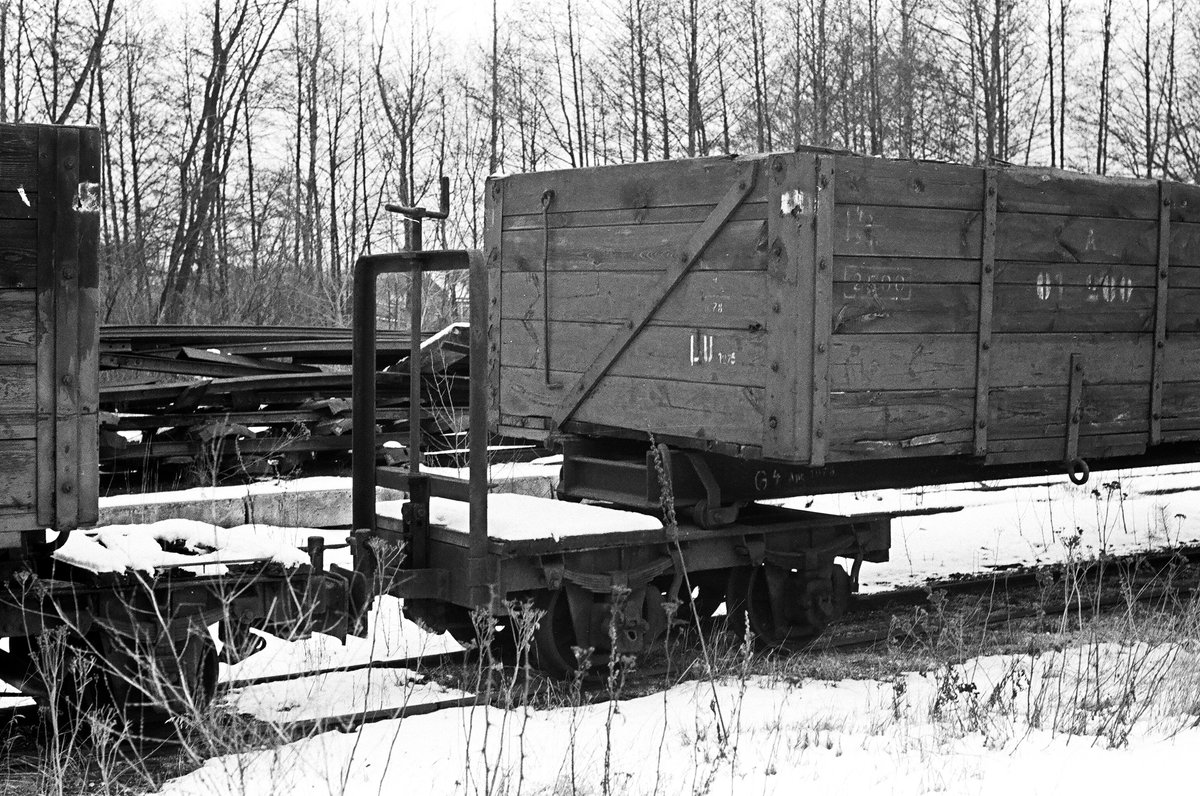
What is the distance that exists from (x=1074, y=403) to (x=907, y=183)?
183 centimetres

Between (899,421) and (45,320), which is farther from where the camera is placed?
(899,421)

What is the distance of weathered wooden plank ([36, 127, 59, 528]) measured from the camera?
4848 mm

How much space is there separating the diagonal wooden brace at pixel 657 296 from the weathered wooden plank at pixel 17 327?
3283 millimetres

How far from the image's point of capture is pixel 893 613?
26.4 ft

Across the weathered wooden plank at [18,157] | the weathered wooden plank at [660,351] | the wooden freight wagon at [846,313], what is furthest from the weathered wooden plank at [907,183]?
the weathered wooden plank at [18,157]

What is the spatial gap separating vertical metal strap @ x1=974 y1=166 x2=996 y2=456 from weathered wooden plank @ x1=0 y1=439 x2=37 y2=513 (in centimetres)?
477

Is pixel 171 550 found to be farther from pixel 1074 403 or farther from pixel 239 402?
pixel 239 402

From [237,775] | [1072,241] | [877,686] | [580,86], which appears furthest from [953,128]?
[237,775]

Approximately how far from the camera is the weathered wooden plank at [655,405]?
6.67 meters

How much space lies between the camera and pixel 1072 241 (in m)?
7.45

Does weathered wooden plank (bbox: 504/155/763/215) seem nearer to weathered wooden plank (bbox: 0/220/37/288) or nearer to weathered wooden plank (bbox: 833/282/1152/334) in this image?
weathered wooden plank (bbox: 833/282/1152/334)

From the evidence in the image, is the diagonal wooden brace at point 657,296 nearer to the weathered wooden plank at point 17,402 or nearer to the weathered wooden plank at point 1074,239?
the weathered wooden plank at point 1074,239

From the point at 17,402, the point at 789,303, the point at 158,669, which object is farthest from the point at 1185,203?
the point at 17,402

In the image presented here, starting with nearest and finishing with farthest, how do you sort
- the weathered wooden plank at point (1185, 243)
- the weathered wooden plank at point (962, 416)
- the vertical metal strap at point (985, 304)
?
1. the weathered wooden plank at point (962, 416)
2. the vertical metal strap at point (985, 304)
3. the weathered wooden plank at point (1185, 243)
